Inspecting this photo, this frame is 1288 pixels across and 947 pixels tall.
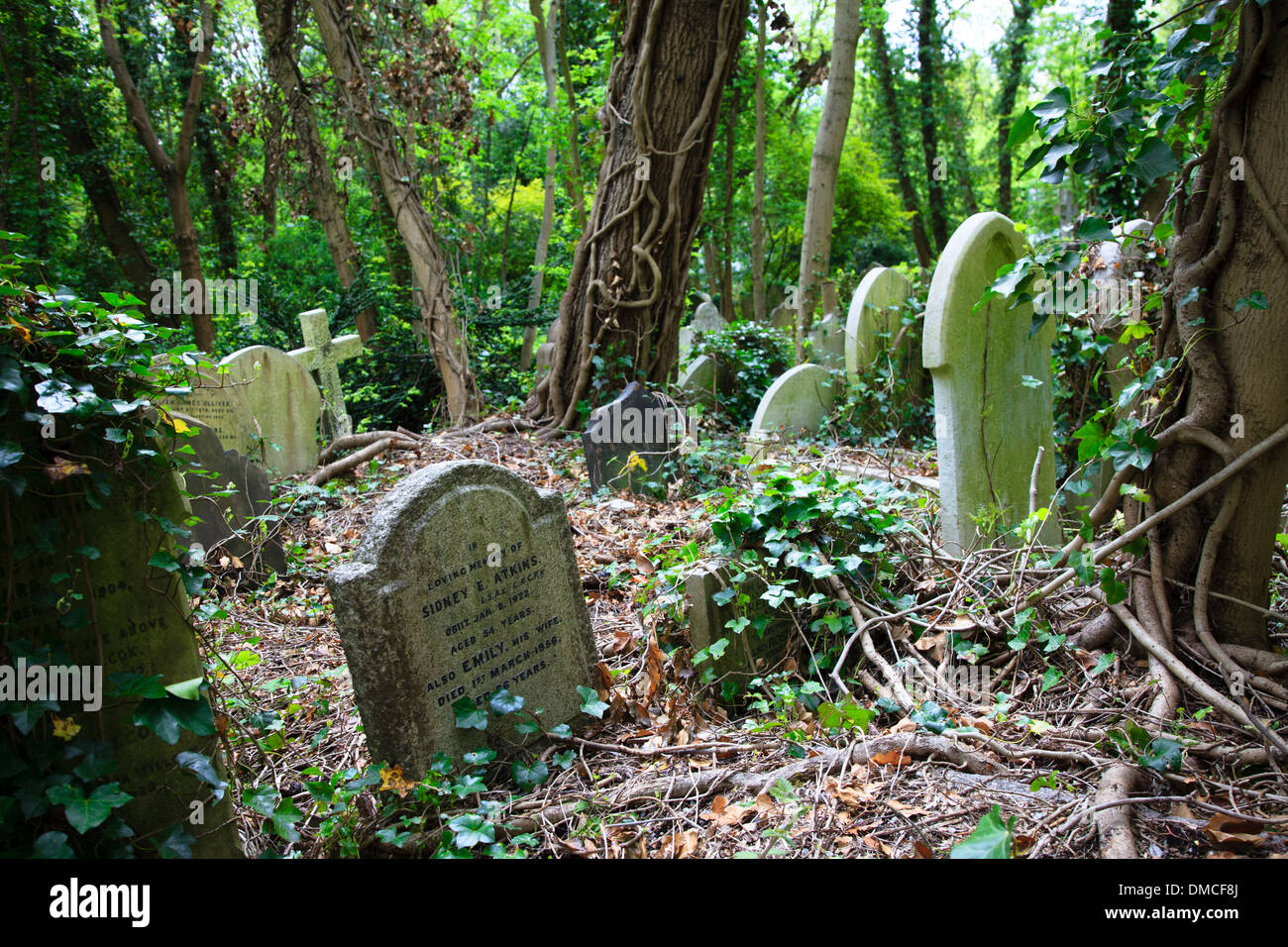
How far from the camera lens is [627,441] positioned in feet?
18.0

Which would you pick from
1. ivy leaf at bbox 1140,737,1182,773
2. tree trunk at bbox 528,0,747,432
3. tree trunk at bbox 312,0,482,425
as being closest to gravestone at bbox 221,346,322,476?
tree trunk at bbox 312,0,482,425

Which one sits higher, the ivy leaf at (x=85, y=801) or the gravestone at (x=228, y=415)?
the gravestone at (x=228, y=415)

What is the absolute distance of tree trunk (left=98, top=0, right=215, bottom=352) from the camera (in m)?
9.45

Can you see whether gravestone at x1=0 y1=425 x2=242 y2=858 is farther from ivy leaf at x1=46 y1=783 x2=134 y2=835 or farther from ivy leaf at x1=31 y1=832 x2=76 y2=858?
ivy leaf at x1=31 y1=832 x2=76 y2=858

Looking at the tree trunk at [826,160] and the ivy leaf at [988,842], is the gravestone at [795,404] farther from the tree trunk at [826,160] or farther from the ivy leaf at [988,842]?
the ivy leaf at [988,842]

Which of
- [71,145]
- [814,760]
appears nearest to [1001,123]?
[71,145]

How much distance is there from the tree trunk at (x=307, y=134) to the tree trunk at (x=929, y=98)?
12656 millimetres

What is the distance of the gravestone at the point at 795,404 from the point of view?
703cm

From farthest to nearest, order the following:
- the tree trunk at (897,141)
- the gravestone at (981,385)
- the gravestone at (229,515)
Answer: the tree trunk at (897,141) → the gravestone at (229,515) → the gravestone at (981,385)

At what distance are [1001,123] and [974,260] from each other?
58.6 feet

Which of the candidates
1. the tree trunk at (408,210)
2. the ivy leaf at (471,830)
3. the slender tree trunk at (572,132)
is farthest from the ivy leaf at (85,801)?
the slender tree trunk at (572,132)

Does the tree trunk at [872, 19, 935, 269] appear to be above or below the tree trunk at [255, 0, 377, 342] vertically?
above

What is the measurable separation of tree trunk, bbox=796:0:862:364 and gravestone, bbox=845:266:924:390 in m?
1.52

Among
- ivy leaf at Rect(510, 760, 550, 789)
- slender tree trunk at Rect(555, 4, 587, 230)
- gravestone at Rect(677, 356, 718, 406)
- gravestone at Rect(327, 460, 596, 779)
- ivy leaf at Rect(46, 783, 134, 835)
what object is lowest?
ivy leaf at Rect(510, 760, 550, 789)
